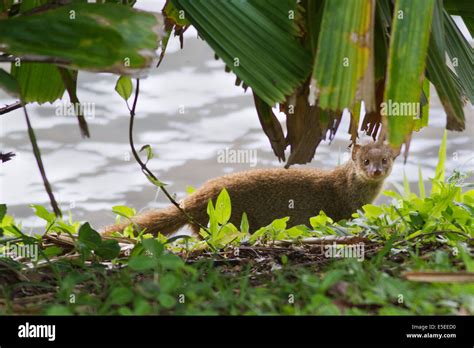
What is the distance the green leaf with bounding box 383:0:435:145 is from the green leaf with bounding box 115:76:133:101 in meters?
1.21

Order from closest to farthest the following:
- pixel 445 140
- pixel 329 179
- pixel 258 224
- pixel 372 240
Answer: pixel 372 240, pixel 445 140, pixel 258 224, pixel 329 179

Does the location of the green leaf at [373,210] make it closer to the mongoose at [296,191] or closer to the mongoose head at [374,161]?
the mongoose at [296,191]

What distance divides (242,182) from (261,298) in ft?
10.6

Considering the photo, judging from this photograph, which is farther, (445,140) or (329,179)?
(329,179)

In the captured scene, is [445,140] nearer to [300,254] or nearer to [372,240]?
[372,240]

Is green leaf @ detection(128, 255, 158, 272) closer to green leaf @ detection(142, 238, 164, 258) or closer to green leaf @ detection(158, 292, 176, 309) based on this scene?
green leaf @ detection(142, 238, 164, 258)

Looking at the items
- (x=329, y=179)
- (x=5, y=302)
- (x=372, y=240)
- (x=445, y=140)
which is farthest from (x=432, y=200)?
(x=329, y=179)

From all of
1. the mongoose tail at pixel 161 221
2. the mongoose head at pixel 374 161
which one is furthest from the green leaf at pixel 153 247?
the mongoose head at pixel 374 161

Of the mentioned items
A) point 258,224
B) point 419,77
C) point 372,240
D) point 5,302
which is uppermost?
point 419,77

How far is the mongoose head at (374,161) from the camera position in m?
5.06

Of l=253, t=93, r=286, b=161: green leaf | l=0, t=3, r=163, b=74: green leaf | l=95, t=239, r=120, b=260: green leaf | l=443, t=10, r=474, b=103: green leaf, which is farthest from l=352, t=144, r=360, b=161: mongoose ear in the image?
l=0, t=3, r=163, b=74: green leaf

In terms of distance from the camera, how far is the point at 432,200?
3174 mm

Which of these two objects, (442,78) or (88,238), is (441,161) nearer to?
(442,78)

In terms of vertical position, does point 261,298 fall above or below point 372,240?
above
